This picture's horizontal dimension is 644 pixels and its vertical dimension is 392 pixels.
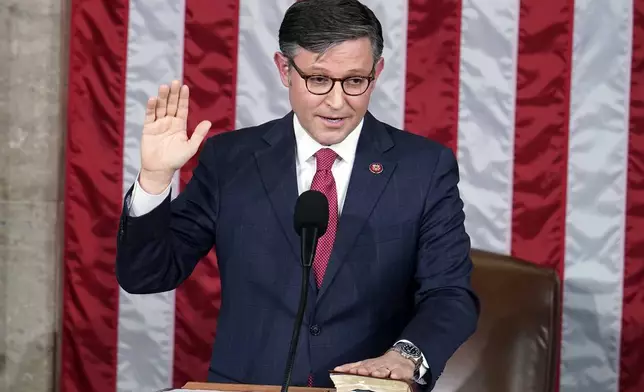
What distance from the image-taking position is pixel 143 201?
5.50 ft

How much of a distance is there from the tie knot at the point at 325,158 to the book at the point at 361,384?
1.93 feet

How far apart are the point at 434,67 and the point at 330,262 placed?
1.27 metres

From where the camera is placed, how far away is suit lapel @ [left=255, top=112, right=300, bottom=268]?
1.84m

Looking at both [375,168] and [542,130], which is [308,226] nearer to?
[375,168]

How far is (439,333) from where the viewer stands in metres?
1.67

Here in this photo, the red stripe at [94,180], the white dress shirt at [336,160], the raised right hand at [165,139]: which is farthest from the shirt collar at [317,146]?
the red stripe at [94,180]

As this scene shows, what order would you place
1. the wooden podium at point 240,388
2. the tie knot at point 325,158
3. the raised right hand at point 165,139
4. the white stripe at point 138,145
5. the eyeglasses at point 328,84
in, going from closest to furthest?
1. the wooden podium at point 240,388
2. the raised right hand at point 165,139
3. the eyeglasses at point 328,84
4. the tie knot at point 325,158
5. the white stripe at point 138,145

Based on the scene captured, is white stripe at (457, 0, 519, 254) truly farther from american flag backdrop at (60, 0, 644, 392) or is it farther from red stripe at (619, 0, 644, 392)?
red stripe at (619, 0, 644, 392)

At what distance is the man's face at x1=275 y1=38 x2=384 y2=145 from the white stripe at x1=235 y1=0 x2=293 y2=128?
114cm

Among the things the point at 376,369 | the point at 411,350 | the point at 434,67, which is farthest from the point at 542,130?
the point at 376,369

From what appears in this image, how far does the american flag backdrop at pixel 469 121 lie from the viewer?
287 centimetres

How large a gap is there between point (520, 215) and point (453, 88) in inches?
16.9

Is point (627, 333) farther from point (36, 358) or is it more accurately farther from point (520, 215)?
point (36, 358)

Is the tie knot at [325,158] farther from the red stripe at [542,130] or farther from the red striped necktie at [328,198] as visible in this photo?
the red stripe at [542,130]
